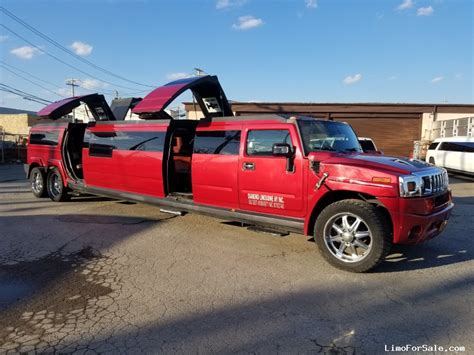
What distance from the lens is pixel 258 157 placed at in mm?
5570

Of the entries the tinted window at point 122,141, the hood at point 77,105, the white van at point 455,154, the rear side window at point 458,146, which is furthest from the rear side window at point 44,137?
the rear side window at point 458,146

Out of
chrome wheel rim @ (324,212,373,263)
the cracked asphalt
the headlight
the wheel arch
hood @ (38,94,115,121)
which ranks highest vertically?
hood @ (38,94,115,121)

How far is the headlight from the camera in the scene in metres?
4.36

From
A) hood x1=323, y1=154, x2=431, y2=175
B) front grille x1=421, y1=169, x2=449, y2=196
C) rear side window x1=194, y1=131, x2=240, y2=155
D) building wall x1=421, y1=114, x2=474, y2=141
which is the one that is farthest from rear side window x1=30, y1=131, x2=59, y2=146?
building wall x1=421, y1=114, x2=474, y2=141

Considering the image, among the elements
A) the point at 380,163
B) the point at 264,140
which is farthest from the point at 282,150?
the point at 380,163

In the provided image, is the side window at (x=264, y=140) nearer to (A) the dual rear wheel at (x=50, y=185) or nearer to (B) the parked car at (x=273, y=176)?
(B) the parked car at (x=273, y=176)

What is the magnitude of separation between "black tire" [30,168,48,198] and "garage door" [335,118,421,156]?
58.3 ft

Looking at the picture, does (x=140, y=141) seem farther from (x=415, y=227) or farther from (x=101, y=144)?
(x=415, y=227)

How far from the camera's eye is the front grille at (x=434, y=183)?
179 inches

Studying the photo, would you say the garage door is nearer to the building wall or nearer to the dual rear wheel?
the building wall

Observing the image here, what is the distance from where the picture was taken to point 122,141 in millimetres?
7941

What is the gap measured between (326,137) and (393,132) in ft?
64.1

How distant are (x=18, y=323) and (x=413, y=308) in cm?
375

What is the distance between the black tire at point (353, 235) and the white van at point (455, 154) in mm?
13295
